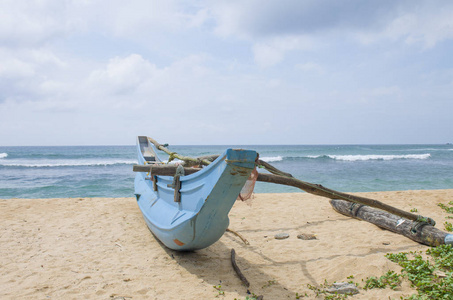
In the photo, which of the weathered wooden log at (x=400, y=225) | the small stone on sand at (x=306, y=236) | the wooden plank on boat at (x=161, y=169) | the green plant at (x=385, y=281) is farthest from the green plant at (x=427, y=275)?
the wooden plank on boat at (x=161, y=169)

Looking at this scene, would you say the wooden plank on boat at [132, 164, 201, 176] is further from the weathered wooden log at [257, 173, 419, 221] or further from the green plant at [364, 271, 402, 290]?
the green plant at [364, 271, 402, 290]

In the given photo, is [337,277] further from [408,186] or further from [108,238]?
[408,186]

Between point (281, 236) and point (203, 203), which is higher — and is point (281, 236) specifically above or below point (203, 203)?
below

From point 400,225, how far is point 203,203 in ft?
13.9

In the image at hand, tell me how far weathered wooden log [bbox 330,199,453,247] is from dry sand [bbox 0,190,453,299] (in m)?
0.14

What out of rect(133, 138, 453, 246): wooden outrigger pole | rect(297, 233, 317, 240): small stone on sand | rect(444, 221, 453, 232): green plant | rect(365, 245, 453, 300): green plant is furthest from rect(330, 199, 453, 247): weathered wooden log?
rect(297, 233, 317, 240): small stone on sand

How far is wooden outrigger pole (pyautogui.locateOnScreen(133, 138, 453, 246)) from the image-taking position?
13.8 feet

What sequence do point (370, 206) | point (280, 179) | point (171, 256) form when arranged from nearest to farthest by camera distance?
point (280, 179) → point (171, 256) → point (370, 206)

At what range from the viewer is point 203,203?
142 inches

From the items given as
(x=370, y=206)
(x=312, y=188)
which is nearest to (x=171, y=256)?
(x=312, y=188)

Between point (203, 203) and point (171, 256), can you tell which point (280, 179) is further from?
point (171, 256)

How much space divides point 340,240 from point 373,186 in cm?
954

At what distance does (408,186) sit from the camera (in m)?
13.8

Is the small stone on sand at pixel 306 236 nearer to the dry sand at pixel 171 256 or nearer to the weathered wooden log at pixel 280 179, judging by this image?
the dry sand at pixel 171 256
